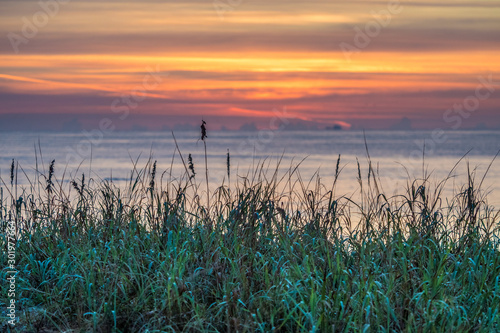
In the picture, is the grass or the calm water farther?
the calm water

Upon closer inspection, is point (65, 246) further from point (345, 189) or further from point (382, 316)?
point (345, 189)

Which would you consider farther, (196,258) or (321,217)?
(321,217)

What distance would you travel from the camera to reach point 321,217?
19.8ft

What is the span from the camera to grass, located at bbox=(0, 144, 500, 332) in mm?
4078

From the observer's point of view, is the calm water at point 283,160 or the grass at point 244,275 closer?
the grass at point 244,275

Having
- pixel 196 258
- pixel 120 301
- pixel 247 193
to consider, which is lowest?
pixel 120 301

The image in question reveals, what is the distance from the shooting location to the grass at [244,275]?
4078mm

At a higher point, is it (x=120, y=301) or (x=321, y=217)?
(x=321, y=217)

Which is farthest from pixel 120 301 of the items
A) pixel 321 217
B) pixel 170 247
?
pixel 321 217

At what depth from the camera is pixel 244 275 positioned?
14.5ft

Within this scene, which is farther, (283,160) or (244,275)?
(283,160)

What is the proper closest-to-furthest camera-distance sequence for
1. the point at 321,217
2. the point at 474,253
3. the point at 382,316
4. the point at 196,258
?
the point at 382,316 → the point at 196,258 → the point at 474,253 → the point at 321,217

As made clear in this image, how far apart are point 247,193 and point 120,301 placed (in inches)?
81.5

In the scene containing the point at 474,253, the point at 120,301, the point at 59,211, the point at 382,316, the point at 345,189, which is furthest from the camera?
the point at 345,189
